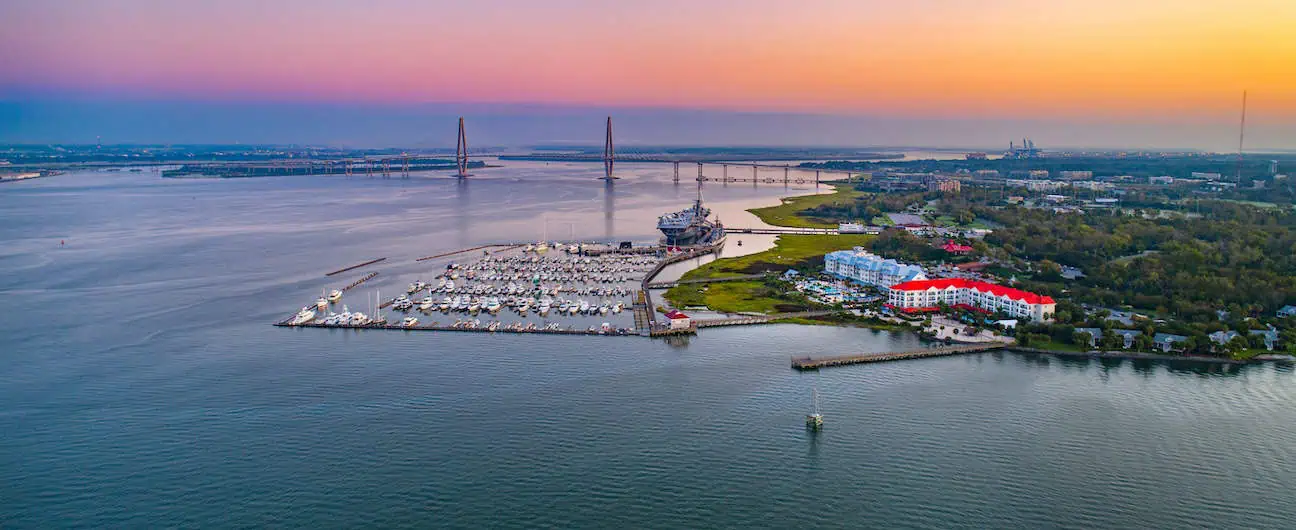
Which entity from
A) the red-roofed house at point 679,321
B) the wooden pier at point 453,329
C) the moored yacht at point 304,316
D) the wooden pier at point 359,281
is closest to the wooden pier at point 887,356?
the red-roofed house at point 679,321

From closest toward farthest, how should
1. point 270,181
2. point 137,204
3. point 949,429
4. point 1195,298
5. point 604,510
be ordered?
point 604,510, point 949,429, point 1195,298, point 137,204, point 270,181

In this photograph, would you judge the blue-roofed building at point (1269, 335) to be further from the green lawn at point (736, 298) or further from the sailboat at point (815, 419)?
the sailboat at point (815, 419)

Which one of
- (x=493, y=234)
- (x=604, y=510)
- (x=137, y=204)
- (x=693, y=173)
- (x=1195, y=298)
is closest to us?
(x=604, y=510)

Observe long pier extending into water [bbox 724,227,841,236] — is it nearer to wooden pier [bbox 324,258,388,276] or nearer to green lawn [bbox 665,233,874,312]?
green lawn [bbox 665,233,874,312]

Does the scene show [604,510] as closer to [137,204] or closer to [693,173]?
A: [137,204]

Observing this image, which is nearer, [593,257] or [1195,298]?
[1195,298]

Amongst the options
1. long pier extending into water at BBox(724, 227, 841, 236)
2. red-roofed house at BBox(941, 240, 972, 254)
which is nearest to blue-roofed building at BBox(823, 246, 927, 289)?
red-roofed house at BBox(941, 240, 972, 254)

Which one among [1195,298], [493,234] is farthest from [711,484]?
[493,234]

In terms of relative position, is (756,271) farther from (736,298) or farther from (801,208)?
(801,208)
